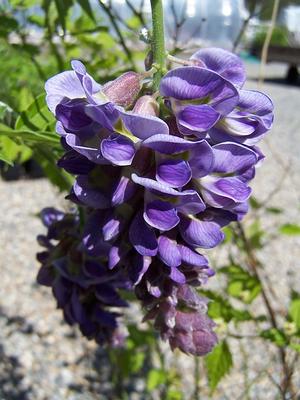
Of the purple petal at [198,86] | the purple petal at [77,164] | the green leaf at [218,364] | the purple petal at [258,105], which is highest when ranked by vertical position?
the purple petal at [198,86]

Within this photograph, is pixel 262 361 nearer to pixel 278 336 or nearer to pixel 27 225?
pixel 278 336

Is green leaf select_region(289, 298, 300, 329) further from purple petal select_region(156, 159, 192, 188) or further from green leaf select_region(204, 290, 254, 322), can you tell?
purple petal select_region(156, 159, 192, 188)

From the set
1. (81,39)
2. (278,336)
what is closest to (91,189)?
(278,336)

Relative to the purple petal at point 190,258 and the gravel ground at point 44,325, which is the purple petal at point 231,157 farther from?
the gravel ground at point 44,325

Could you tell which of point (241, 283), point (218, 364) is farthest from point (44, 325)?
point (218, 364)

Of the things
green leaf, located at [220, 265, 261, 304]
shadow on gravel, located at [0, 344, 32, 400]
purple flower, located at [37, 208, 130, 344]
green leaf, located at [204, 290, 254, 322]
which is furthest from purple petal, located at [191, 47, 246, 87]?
shadow on gravel, located at [0, 344, 32, 400]

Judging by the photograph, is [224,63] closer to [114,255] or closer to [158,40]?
[158,40]

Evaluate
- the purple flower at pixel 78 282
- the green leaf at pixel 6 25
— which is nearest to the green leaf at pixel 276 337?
the purple flower at pixel 78 282
